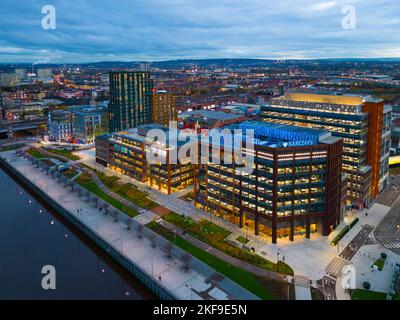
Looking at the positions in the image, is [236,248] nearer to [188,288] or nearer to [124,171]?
[188,288]

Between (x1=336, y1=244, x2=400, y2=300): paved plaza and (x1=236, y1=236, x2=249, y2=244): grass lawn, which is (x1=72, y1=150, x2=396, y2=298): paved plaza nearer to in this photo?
(x1=236, y1=236, x2=249, y2=244): grass lawn

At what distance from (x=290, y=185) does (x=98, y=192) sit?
78.4 meters

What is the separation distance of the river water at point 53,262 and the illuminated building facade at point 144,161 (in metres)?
40.3

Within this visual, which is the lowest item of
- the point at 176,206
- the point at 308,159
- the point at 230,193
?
the point at 176,206

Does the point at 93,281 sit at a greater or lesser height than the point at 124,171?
lesser

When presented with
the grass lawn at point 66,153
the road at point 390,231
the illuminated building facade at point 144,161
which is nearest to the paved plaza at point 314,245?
the road at point 390,231

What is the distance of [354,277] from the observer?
268 ft

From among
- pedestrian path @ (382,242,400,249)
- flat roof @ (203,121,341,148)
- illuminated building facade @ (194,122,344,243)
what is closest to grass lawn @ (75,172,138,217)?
illuminated building facade @ (194,122,344,243)

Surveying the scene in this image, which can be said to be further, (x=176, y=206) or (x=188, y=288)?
(x=176, y=206)

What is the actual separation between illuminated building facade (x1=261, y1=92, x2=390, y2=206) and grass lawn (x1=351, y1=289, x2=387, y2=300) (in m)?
47.8

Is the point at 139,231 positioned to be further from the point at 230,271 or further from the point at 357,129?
the point at 357,129

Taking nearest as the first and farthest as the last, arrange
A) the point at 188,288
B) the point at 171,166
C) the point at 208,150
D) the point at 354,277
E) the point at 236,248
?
the point at 188,288
the point at 354,277
the point at 236,248
the point at 208,150
the point at 171,166
